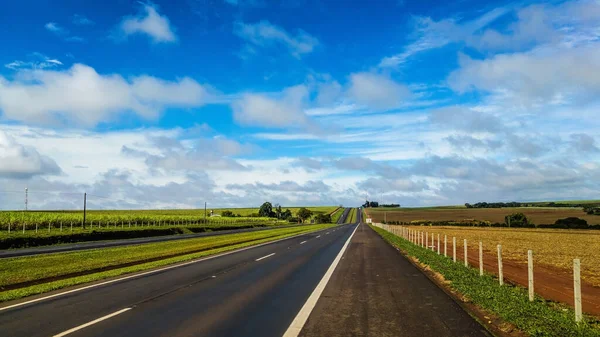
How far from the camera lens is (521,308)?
8.89 metres

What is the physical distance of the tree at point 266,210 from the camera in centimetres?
16516

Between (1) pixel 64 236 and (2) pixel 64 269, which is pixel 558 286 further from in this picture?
(1) pixel 64 236

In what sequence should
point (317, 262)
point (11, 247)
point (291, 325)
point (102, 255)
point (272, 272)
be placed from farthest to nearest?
point (11, 247), point (102, 255), point (317, 262), point (272, 272), point (291, 325)

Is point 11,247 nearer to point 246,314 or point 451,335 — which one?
point 246,314

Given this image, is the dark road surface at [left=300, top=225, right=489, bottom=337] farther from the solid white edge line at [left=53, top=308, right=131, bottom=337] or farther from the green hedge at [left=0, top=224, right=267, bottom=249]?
the green hedge at [left=0, top=224, right=267, bottom=249]

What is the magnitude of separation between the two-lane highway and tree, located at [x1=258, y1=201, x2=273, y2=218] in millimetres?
150916

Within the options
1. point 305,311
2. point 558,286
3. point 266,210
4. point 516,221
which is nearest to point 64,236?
point 305,311

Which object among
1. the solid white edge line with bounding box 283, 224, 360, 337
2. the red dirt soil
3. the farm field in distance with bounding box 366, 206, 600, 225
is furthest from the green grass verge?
the farm field in distance with bounding box 366, 206, 600, 225

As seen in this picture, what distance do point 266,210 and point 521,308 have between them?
526 ft

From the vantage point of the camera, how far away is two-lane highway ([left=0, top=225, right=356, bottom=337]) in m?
7.50

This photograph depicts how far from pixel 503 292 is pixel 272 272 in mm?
8029

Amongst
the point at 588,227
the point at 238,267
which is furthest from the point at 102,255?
the point at 588,227

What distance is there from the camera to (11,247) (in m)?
32.4

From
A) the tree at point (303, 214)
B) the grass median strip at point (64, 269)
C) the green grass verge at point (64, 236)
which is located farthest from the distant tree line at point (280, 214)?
the grass median strip at point (64, 269)
